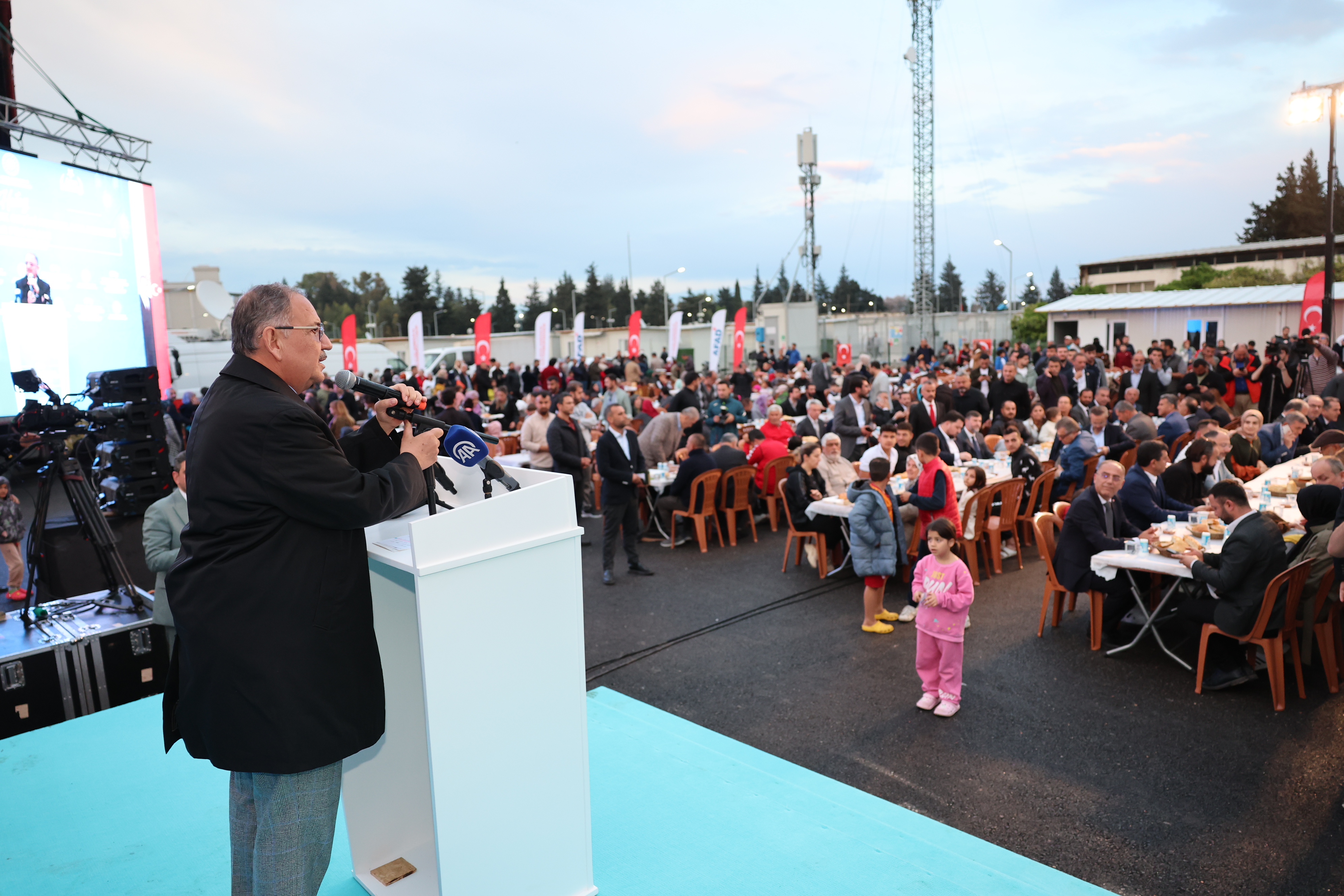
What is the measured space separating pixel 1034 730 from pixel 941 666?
58 centimetres

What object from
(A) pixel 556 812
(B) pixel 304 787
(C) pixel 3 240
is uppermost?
(C) pixel 3 240

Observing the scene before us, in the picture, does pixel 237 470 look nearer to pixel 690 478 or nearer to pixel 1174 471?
pixel 690 478

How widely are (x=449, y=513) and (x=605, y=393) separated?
439 inches

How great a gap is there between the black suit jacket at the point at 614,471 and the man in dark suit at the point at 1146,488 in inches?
158

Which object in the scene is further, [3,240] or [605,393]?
[605,393]

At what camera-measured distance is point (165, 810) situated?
9.71 feet

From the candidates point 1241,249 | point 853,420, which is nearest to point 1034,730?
point 853,420

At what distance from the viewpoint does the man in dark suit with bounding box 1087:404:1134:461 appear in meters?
8.11

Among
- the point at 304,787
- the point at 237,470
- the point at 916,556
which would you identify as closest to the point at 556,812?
the point at 304,787

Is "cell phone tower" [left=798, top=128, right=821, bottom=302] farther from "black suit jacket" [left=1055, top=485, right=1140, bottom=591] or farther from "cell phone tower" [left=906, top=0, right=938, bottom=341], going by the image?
"black suit jacket" [left=1055, top=485, right=1140, bottom=591]

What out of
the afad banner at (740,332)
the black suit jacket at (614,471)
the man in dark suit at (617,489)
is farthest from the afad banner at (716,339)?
the black suit jacket at (614,471)

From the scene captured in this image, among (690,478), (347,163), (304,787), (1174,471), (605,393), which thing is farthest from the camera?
(347,163)

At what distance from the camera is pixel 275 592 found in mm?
1674

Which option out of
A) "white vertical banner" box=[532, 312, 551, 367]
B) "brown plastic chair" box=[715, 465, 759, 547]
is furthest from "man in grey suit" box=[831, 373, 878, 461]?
"white vertical banner" box=[532, 312, 551, 367]
